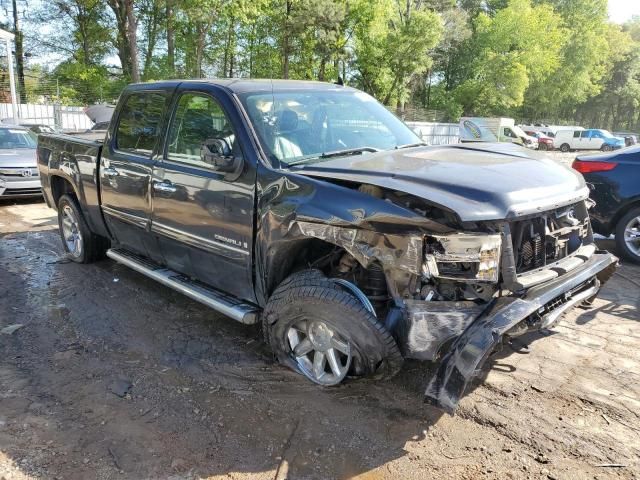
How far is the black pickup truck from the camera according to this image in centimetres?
274

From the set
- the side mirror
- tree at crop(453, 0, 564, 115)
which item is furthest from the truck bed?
tree at crop(453, 0, 564, 115)

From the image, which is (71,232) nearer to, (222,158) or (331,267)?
(222,158)

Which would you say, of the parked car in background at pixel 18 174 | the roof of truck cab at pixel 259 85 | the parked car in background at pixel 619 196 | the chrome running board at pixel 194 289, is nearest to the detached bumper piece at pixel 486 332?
the chrome running board at pixel 194 289

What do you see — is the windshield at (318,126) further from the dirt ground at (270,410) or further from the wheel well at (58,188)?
the wheel well at (58,188)

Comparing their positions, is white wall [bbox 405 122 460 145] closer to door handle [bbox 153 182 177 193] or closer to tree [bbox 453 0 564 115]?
tree [bbox 453 0 564 115]

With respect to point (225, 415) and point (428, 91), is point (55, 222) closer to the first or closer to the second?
point (225, 415)

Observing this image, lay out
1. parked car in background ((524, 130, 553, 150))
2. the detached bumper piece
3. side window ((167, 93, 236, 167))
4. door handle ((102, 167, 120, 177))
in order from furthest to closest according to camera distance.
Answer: parked car in background ((524, 130, 553, 150)), door handle ((102, 167, 120, 177)), side window ((167, 93, 236, 167)), the detached bumper piece

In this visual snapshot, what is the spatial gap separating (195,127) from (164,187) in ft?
1.78

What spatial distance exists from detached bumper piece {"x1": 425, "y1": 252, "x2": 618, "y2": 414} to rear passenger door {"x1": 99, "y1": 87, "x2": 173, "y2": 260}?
2.83m

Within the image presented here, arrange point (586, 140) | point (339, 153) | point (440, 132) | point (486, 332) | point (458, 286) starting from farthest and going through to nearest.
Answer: point (586, 140) → point (440, 132) → point (339, 153) → point (458, 286) → point (486, 332)

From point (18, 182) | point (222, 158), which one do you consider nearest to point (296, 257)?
point (222, 158)

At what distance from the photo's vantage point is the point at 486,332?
264 centimetres

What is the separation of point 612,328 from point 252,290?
2989 mm

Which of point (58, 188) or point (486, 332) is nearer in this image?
point (486, 332)
